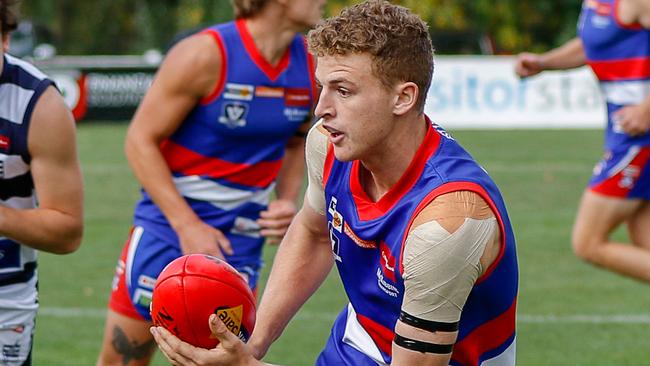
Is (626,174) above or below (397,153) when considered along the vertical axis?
below

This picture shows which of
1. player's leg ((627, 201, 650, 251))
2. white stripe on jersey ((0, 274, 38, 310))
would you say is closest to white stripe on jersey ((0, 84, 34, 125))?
white stripe on jersey ((0, 274, 38, 310))

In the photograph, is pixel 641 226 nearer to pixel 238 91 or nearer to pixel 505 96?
pixel 238 91

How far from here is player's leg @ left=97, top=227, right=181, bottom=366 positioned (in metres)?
5.64

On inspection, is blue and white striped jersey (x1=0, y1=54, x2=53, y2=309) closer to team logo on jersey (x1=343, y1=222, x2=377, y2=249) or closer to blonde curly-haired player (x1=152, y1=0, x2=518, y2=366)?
blonde curly-haired player (x1=152, y1=0, x2=518, y2=366)

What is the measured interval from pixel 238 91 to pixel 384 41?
7.06 feet

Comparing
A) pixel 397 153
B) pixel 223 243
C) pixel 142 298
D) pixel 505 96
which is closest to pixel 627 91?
pixel 223 243

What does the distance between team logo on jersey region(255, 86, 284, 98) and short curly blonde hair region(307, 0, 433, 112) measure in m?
2.01

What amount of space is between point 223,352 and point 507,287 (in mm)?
930

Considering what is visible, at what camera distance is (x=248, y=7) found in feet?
19.0

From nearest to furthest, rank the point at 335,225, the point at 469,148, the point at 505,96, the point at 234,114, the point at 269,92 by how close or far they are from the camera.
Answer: the point at 335,225 < the point at 234,114 < the point at 269,92 < the point at 469,148 < the point at 505,96

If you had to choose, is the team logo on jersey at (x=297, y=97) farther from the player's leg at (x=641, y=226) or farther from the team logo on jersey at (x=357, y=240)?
the player's leg at (x=641, y=226)

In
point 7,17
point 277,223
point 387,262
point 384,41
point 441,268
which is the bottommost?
point 277,223

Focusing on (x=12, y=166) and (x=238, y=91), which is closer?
(x=12, y=166)

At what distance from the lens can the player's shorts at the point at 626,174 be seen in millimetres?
7918
